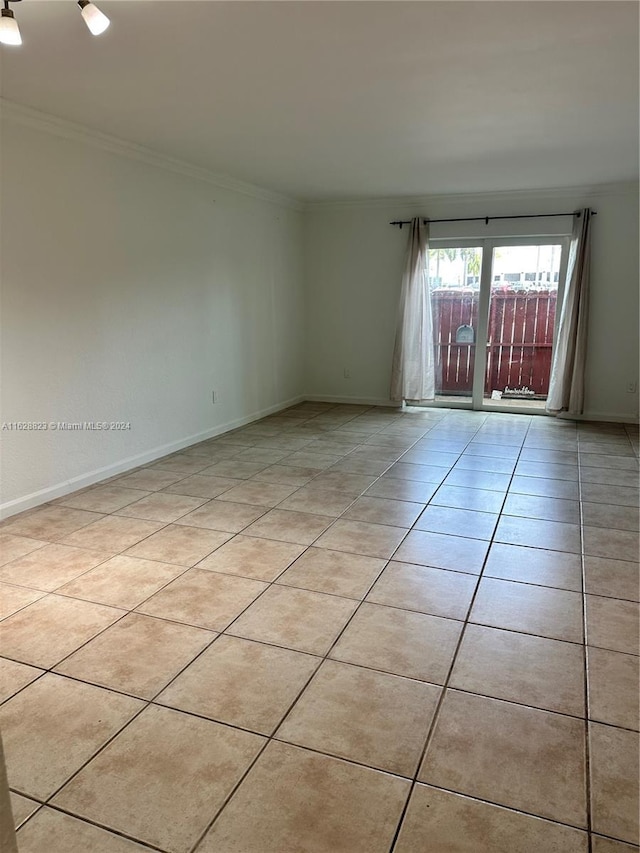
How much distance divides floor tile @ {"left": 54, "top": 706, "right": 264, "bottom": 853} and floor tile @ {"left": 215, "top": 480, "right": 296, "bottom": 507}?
6.35 feet

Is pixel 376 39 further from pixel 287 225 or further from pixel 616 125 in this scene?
pixel 287 225

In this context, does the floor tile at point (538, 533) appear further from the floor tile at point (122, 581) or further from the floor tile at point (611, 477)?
the floor tile at point (122, 581)

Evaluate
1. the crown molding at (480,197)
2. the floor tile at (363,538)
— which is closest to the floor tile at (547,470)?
the floor tile at (363,538)

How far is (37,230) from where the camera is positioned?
11.4ft

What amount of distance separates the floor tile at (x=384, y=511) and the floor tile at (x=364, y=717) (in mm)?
1393

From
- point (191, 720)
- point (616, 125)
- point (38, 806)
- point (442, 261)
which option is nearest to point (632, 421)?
point (442, 261)

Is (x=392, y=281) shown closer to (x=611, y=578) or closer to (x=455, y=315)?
(x=455, y=315)

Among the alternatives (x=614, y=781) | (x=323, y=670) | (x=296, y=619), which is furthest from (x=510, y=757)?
(x=296, y=619)

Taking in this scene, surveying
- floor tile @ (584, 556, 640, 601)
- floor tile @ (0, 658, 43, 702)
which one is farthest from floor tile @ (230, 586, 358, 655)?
floor tile @ (584, 556, 640, 601)

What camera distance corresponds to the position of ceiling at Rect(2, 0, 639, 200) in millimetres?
2213

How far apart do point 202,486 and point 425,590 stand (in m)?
1.98

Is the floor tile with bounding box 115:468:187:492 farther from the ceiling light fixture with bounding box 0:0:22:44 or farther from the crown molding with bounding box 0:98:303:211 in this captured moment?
the ceiling light fixture with bounding box 0:0:22:44

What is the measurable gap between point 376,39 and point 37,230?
7.53ft

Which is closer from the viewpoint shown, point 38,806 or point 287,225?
point 38,806
